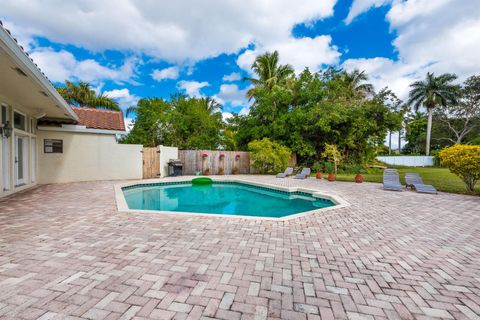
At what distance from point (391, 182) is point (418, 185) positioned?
93 cm

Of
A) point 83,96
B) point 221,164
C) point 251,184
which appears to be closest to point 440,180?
point 251,184

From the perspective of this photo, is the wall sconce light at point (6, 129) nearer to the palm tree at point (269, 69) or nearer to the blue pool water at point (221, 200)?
the blue pool water at point (221, 200)

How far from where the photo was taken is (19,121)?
8.11 metres

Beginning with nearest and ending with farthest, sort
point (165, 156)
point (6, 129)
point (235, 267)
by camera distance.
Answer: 1. point (235, 267)
2. point (6, 129)
3. point (165, 156)

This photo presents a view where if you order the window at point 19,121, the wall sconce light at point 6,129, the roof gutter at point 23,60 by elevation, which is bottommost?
the wall sconce light at point 6,129

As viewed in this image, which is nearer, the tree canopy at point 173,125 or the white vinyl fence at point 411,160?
the tree canopy at point 173,125

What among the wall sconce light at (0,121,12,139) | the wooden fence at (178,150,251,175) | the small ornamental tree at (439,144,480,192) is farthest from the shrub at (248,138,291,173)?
the wall sconce light at (0,121,12,139)

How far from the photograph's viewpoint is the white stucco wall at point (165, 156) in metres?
13.5

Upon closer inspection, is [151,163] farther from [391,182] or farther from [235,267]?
[391,182]

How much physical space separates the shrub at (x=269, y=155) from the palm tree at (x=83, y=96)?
16.9 meters

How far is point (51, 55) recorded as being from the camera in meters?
13.3

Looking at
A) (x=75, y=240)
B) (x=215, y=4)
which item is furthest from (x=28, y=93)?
(x=215, y=4)

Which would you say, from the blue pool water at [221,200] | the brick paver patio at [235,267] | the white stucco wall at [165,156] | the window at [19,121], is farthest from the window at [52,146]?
the brick paver patio at [235,267]

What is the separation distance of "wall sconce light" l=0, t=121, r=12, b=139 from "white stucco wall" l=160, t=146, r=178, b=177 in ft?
22.5
